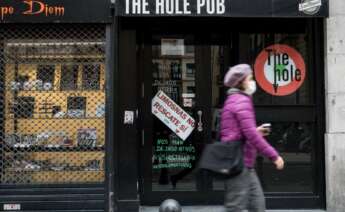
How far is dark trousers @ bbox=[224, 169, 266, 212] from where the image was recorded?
550 centimetres

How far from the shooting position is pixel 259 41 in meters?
9.16

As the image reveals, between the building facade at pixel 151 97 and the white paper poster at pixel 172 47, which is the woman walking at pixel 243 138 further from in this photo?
the white paper poster at pixel 172 47

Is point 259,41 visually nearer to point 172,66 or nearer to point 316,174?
point 172,66

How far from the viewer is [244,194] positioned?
18.1 feet

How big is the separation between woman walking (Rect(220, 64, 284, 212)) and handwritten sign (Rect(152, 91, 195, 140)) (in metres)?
3.61

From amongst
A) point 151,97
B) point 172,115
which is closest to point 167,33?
point 151,97

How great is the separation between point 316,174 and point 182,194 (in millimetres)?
2006

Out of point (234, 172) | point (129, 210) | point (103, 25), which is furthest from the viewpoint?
point (129, 210)

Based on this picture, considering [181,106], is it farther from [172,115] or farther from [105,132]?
[105,132]

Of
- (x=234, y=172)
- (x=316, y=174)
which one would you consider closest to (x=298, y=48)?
(x=316, y=174)

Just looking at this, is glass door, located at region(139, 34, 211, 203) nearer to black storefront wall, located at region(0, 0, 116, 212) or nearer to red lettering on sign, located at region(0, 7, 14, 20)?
black storefront wall, located at region(0, 0, 116, 212)

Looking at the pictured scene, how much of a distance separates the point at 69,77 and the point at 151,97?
1398 mm

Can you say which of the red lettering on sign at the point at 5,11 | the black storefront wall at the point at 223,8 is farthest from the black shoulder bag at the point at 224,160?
the red lettering on sign at the point at 5,11

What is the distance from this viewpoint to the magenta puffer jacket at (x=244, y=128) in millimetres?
5387
